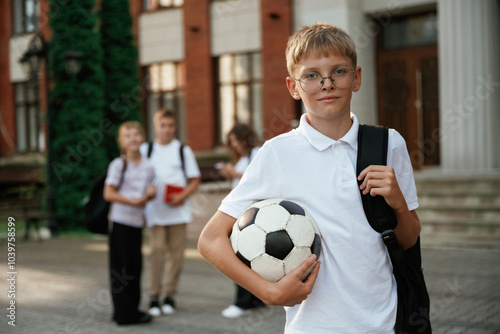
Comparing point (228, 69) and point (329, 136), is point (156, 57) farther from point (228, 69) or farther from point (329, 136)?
point (329, 136)

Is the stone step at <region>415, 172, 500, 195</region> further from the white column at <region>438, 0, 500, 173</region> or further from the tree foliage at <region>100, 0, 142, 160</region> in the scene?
the tree foliage at <region>100, 0, 142, 160</region>

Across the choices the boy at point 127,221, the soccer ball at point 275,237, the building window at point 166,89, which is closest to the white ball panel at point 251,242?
the soccer ball at point 275,237

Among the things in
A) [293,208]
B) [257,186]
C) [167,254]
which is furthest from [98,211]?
[293,208]

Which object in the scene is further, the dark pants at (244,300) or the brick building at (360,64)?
the brick building at (360,64)

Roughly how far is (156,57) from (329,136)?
18369 millimetres

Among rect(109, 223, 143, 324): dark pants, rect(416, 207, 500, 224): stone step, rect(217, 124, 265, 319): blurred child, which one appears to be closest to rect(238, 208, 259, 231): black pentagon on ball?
rect(109, 223, 143, 324): dark pants

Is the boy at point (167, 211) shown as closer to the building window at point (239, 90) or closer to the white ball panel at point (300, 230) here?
the white ball panel at point (300, 230)

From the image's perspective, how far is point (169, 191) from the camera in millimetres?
7168

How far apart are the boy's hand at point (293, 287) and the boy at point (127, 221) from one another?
486 cm

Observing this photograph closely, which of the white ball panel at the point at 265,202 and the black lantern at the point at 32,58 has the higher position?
the black lantern at the point at 32,58

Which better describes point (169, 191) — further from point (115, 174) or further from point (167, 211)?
point (115, 174)

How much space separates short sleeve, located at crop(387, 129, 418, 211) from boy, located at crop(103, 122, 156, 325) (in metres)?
4.72

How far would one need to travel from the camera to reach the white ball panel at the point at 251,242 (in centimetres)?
205

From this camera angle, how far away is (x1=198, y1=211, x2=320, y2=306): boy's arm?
1.89 metres
